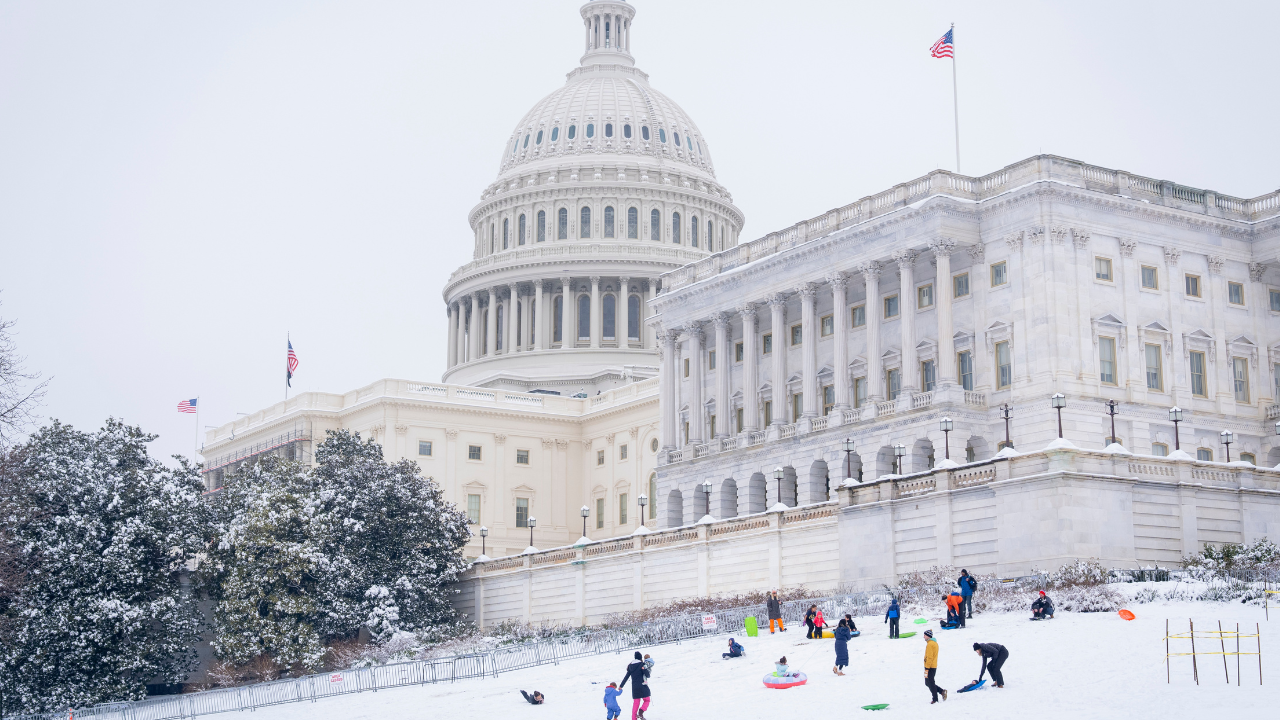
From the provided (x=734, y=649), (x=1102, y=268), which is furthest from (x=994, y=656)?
(x=1102, y=268)

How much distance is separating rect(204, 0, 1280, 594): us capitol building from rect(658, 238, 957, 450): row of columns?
14 cm

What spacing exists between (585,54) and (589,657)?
112 m

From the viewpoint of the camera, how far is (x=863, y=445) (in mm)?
81000

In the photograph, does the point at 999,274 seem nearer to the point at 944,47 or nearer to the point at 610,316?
the point at 944,47

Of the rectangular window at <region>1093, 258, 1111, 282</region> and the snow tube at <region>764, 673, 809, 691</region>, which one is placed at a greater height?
the rectangular window at <region>1093, 258, 1111, 282</region>

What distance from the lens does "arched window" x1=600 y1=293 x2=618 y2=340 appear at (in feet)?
465

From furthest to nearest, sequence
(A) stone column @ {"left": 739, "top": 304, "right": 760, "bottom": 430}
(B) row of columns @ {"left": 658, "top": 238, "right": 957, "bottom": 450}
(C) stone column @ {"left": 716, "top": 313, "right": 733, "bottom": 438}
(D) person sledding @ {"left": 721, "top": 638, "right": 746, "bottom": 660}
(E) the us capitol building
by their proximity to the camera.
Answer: (C) stone column @ {"left": 716, "top": 313, "right": 733, "bottom": 438}
(A) stone column @ {"left": 739, "top": 304, "right": 760, "bottom": 430}
(B) row of columns @ {"left": 658, "top": 238, "right": 957, "bottom": 450}
(E) the us capitol building
(D) person sledding @ {"left": 721, "top": 638, "right": 746, "bottom": 660}

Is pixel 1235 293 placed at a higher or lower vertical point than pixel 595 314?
lower

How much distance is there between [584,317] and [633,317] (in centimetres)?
390

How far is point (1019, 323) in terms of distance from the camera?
3031 inches

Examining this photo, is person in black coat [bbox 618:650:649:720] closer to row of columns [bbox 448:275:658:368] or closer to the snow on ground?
the snow on ground

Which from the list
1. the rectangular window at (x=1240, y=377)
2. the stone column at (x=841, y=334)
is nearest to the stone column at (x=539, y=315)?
the stone column at (x=841, y=334)

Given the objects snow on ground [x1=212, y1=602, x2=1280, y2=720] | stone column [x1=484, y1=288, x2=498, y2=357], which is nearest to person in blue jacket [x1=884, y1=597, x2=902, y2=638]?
snow on ground [x1=212, y1=602, x2=1280, y2=720]

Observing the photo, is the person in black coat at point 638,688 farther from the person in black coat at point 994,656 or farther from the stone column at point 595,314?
the stone column at point 595,314
